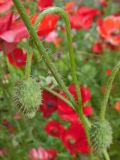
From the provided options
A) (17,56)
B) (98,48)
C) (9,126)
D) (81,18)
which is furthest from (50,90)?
(98,48)

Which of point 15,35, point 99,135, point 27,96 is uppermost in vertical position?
point 15,35

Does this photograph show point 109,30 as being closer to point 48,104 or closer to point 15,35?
point 48,104

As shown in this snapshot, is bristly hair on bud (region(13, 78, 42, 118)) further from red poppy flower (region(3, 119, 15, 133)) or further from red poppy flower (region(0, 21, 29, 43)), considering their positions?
red poppy flower (region(3, 119, 15, 133))

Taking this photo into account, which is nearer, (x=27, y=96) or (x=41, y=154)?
(x=27, y=96)

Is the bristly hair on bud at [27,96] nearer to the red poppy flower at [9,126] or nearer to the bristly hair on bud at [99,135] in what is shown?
the bristly hair on bud at [99,135]

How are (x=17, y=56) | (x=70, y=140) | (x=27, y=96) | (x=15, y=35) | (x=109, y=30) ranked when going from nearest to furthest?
1. (x=27, y=96)
2. (x=15, y=35)
3. (x=17, y=56)
4. (x=70, y=140)
5. (x=109, y=30)

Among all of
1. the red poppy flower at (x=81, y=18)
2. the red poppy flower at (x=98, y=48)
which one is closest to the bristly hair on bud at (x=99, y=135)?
the red poppy flower at (x=81, y=18)
